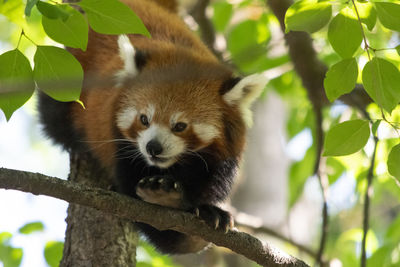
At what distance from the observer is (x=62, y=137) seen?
4574 mm

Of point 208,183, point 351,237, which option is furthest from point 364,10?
point 351,237

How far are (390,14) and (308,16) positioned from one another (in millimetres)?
322

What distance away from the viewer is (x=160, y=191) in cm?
335

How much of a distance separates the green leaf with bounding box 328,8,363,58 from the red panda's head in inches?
52.9

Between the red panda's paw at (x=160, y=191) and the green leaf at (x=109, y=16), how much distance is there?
4.64 ft

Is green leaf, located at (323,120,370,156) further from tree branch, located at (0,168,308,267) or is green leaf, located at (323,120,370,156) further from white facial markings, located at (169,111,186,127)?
white facial markings, located at (169,111,186,127)

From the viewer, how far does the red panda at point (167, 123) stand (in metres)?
3.71

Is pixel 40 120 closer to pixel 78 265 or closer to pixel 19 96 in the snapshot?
pixel 78 265

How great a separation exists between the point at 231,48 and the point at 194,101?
1.74 meters

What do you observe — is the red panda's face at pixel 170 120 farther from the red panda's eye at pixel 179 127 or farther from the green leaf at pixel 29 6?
the green leaf at pixel 29 6

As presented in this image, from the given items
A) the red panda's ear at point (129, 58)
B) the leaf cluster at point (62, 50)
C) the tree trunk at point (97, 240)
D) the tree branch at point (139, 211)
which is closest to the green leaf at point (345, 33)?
the leaf cluster at point (62, 50)

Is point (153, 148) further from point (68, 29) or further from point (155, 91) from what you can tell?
point (68, 29)

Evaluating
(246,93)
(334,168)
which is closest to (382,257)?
(334,168)

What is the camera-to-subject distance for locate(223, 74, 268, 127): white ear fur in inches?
150
